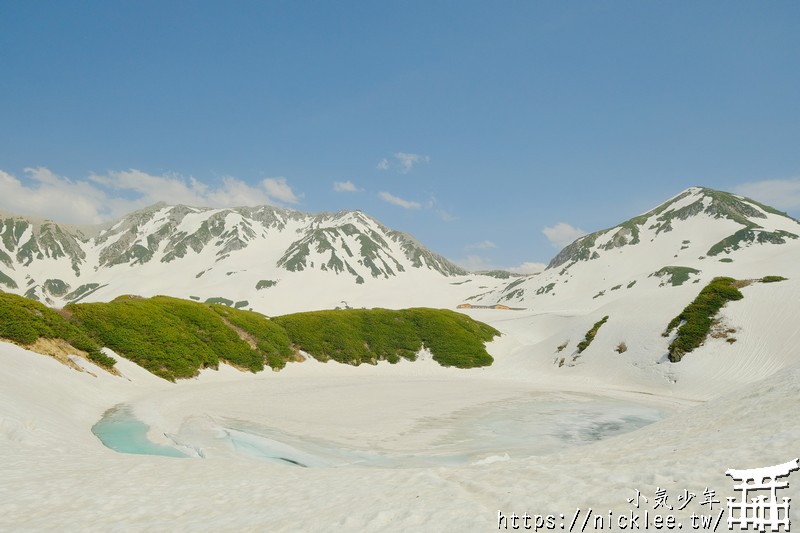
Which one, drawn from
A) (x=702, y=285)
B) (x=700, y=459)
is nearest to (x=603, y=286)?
(x=702, y=285)

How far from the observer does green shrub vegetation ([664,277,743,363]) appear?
33500 millimetres

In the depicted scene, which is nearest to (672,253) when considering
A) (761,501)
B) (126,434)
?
(126,434)

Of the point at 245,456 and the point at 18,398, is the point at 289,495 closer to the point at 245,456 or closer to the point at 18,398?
the point at 245,456

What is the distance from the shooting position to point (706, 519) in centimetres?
519

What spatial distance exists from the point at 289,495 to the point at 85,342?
2626 cm

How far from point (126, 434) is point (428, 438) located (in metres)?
10.8

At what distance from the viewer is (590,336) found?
4378 centimetres

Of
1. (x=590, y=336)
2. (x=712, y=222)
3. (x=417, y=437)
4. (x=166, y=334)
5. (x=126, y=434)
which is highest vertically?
(x=712, y=222)

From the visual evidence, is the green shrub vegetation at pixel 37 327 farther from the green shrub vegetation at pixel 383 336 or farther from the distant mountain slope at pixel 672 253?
the distant mountain slope at pixel 672 253

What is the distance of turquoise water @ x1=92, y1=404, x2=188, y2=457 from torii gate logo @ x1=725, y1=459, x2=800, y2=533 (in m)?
13.4

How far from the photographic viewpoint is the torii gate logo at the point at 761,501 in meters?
4.79

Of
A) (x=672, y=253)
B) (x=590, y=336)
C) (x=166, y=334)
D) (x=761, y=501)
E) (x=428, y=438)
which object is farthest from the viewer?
(x=672, y=253)

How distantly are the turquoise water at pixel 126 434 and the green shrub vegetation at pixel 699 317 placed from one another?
3484 cm

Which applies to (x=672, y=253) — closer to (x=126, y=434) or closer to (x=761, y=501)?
(x=126, y=434)
